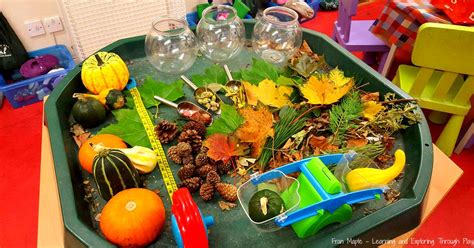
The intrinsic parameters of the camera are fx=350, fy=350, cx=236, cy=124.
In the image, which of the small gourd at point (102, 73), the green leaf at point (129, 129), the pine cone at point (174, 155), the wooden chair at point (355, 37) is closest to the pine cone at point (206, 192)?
the pine cone at point (174, 155)

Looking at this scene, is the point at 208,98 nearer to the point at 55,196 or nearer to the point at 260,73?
the point at 260,73

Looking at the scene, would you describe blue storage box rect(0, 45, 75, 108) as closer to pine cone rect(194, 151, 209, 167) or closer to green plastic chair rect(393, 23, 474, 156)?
pine cone rect(194, 151, 209, 167)

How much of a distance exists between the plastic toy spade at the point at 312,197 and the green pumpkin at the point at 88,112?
48 centimetres

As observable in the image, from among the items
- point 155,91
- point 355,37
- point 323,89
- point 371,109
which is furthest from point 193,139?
point 355,37

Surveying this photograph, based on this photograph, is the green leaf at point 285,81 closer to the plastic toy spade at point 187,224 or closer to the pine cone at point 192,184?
the pine cone at point 192,184

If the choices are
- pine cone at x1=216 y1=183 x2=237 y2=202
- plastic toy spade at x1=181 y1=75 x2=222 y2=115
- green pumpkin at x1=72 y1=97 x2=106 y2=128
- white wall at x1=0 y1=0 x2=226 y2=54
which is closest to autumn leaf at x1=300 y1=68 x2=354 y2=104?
plastic toy spade at x1=181 y1=75 x2=222 y2=115

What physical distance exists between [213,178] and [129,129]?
292 mm

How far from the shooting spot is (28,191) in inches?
60.3

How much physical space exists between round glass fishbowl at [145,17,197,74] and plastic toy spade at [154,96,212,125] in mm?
172

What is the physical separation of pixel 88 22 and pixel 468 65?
181 cm

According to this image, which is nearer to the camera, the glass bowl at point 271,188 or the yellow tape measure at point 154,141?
the glass bowl at point 271,188

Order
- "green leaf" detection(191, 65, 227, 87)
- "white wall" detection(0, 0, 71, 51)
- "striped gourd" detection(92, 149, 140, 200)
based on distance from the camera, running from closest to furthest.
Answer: "striped gourd" detection(92, 149, 140, 200) → "green leaf" detection(191, 65, 227, 87) → "white wall" detection(0, 0, 71, 51)

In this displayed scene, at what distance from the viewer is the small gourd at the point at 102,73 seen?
1.03m

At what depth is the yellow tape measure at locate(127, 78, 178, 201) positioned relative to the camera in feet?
2.75
